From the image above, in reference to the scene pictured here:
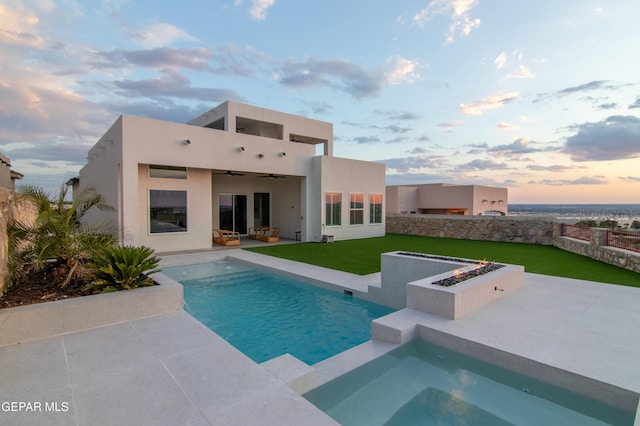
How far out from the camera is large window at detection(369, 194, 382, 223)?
63.5ft

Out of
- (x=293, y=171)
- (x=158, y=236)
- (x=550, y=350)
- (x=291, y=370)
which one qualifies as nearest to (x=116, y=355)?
(x=291, y=370)

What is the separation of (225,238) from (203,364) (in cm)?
1258

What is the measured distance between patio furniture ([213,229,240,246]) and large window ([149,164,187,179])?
11.5 ft

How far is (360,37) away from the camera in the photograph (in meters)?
13.2

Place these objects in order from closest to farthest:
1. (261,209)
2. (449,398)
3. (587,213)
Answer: (449,398), (261,209), (587,213)

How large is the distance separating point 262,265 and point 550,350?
315 inches

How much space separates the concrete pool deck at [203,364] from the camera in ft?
7.87

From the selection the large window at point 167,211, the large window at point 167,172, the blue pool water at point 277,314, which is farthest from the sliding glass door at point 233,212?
the blue pool water at point 277,314

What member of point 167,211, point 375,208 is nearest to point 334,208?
point 375,208

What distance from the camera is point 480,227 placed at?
18.3 m

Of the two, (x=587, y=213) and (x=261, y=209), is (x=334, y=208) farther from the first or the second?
(x=587, y=213)

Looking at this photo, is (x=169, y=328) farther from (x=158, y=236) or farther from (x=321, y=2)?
(x=321, y=2)

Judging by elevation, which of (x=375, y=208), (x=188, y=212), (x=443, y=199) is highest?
(x=443, y=199)

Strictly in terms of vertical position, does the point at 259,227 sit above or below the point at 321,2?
below
